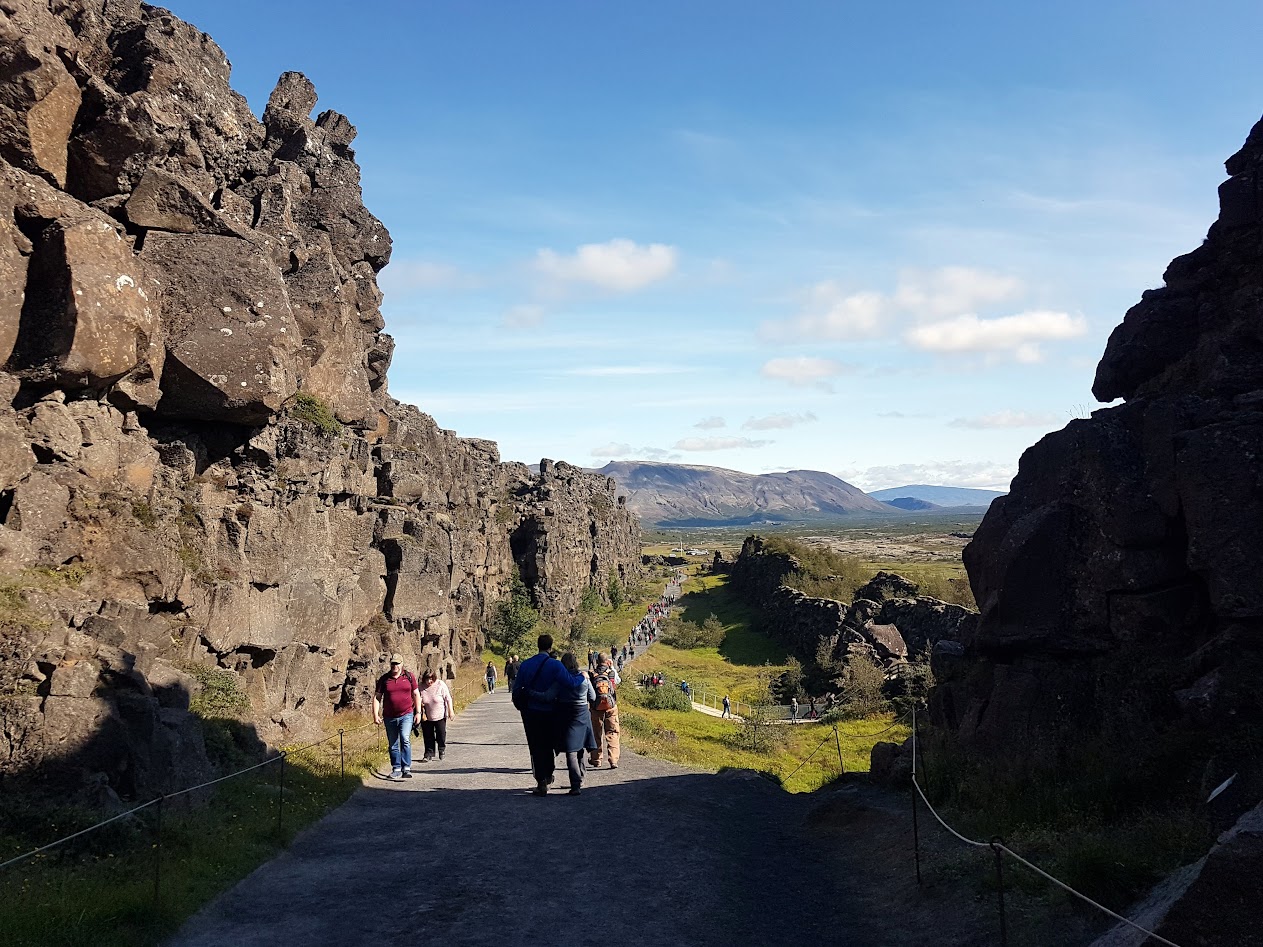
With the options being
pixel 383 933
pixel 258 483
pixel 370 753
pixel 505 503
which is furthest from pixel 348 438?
pixel 505 503

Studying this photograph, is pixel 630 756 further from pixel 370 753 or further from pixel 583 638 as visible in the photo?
pixel 583 638

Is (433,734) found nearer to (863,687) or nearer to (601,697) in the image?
(601,697)

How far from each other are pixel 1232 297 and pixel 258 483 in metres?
19.1

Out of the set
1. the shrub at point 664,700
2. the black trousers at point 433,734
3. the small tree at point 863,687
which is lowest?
the shrub at point 664,700

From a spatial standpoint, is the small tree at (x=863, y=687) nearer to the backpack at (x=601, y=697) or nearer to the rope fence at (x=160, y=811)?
the backpack at (x=601, y=697)

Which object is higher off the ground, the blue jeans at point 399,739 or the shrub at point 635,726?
the blue jeans at point 399,739

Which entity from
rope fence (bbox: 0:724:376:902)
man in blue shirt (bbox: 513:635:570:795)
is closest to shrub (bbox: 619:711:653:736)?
rope fence (bbox: 0:724:376:902)

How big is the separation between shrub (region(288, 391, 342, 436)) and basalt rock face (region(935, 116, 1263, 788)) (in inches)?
626

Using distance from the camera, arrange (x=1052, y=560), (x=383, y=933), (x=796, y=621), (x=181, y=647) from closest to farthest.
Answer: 1. (x=383, y=933)
2. (x=1052, y=560)
3. (x=181, y=647)
4. (x=796, y=621)

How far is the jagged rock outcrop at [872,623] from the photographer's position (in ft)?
144

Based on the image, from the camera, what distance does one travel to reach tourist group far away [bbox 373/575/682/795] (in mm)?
14344

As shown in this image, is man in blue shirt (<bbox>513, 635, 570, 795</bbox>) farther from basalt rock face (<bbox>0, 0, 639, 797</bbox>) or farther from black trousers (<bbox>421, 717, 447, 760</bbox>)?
black trousers (<bbox>421, 717, 447, 760</bbox>)

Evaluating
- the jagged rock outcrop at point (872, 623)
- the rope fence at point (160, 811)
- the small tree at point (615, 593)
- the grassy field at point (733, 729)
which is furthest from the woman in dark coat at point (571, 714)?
the small tree at point (615, 593)

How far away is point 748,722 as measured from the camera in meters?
36.3
